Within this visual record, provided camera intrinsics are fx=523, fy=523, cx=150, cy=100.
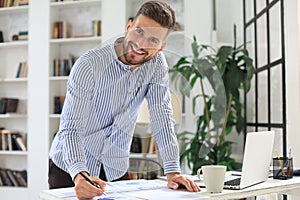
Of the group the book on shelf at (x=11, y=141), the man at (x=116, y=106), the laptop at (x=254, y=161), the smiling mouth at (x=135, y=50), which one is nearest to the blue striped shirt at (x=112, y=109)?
the man at (x=116, y=106)

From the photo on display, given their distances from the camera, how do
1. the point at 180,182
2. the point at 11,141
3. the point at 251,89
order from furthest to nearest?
the point at 11,141 → the point at 251,89 → the point at 180,182

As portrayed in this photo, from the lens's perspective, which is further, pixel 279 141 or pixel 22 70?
pixel 22 70

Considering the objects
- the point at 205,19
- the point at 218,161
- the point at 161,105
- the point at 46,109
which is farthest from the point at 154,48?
the point at 46,109

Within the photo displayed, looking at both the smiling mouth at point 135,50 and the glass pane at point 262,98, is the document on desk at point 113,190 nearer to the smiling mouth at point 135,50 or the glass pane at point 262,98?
the smiling mouth at point 135,50

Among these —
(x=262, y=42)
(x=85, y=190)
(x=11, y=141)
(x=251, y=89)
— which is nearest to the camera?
(x=85, y=190)

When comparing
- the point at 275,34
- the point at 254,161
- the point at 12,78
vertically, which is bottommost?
the point at 254,161

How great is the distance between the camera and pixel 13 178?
516cm

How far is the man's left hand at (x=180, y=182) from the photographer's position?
5.68 feet

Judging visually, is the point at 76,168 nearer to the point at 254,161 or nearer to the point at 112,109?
the point at 112,109

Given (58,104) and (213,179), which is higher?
(58,104)

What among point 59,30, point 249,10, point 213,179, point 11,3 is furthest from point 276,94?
point 11,3

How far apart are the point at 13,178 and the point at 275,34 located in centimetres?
313

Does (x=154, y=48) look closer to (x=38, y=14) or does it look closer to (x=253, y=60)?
(x=253, y=60)

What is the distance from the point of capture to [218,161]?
149 inches
